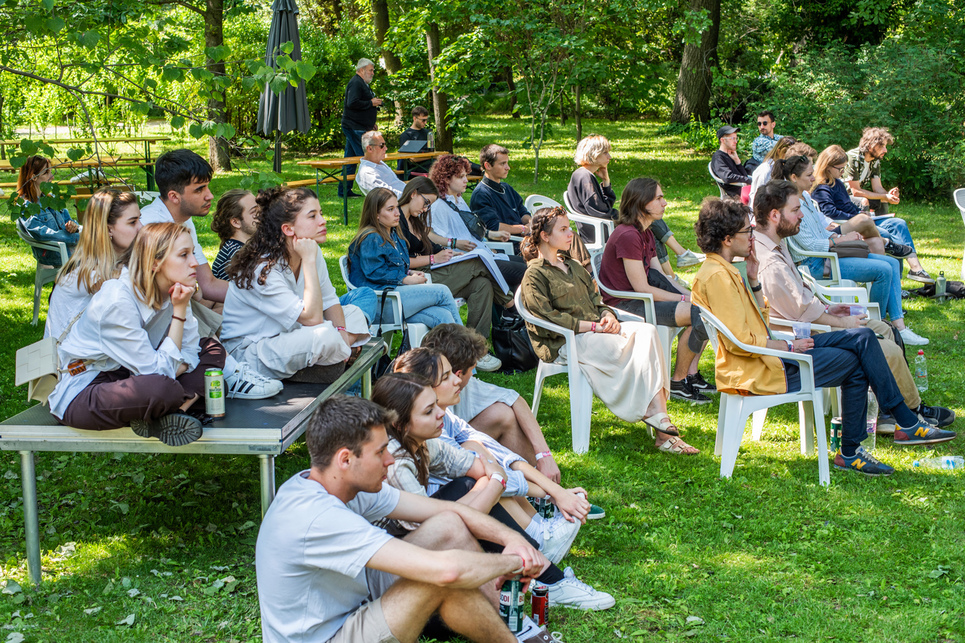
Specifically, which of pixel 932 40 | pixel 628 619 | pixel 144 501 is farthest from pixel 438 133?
pixel 628 619

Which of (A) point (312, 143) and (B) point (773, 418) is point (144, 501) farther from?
(A) point (312, 143)

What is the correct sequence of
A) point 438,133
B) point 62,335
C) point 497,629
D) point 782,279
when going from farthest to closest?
point 438,133, point 782,279, point 62,335, point 497,629

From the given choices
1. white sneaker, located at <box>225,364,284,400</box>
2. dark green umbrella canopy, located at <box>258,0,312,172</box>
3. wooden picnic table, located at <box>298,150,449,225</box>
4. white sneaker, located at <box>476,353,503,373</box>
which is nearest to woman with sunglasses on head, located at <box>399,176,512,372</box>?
white sneaker, located at <box>476,353,503,373</box>

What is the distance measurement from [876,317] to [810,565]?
8.71ft

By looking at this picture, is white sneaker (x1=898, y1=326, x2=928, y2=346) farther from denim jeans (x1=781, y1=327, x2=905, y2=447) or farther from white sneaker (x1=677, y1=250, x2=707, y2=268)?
denim jeans (x1=781, y1=327, x2=905, y2=447)

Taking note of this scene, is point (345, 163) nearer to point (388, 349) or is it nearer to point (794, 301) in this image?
point (388, 349)

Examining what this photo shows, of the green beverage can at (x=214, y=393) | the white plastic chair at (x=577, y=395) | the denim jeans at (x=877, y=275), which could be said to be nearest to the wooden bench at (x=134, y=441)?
the green beverage can at (x=214, y=393)

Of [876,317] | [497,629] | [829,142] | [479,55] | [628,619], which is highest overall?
[479,55]

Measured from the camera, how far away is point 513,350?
20.9 ft

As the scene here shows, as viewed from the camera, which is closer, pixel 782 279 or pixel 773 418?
pixel 782 279

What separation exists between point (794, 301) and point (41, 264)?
5.71 metres

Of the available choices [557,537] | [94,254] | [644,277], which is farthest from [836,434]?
[94,254]

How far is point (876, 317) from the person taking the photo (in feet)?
19.1

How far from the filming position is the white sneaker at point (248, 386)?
379 cm
